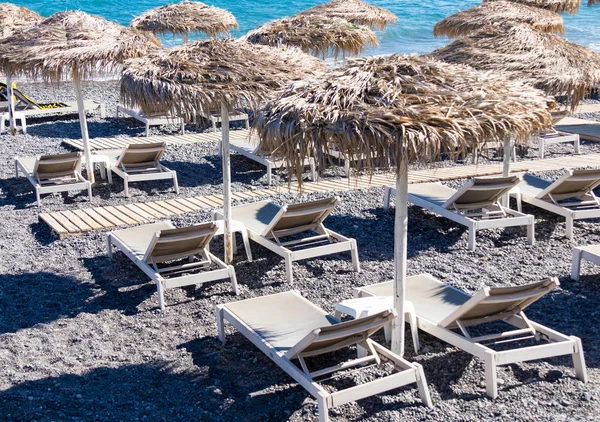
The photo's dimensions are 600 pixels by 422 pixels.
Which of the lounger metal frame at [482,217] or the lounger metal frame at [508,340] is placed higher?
the lounger metal frame at [482,217]

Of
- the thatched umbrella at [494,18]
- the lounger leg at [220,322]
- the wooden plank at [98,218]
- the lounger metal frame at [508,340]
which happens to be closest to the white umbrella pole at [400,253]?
the lounger metal frame at [508,340]

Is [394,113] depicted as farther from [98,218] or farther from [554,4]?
[554,4]

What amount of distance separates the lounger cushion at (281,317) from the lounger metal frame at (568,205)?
341cm

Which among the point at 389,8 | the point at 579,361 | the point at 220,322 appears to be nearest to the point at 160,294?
the point at 220,322

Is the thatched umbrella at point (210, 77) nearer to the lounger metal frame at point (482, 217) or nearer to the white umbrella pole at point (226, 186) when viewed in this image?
the white umbrella pole at point (226, 186)

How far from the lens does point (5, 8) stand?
613 inches

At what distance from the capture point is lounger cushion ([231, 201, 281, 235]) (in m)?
6.95

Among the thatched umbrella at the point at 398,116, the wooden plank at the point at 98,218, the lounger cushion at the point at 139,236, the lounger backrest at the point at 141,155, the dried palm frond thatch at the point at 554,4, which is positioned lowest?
the wooden plank at the point at 98,218

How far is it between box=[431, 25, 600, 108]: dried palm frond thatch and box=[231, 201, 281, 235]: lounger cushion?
2.74m

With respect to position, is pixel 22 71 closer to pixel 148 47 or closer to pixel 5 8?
pixel 148 47

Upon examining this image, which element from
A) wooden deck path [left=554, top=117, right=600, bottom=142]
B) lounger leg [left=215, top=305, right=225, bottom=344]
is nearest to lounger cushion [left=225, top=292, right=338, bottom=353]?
lounger leg [left=215, top=305, right=225, bottom=344]

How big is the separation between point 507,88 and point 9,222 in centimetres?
551

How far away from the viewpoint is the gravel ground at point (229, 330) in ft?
14.0

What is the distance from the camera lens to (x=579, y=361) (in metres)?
4.50
